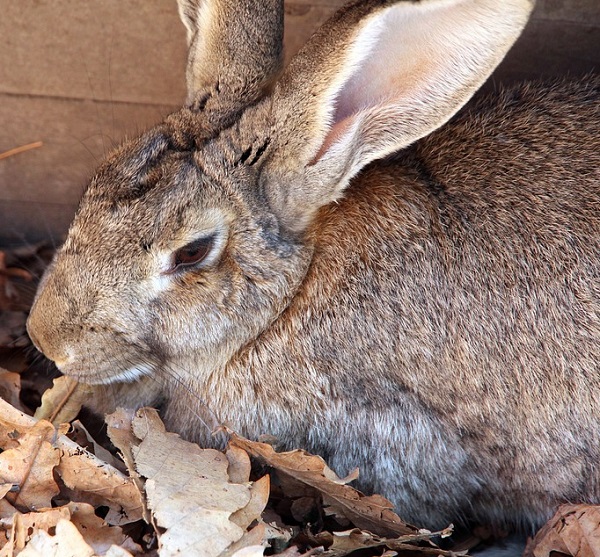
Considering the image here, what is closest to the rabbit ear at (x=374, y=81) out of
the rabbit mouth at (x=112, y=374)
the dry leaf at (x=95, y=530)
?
the rabbit mouth at (x=112, y=374)

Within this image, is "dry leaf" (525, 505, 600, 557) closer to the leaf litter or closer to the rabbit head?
the leaf litter

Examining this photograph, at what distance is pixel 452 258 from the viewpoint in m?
3.16

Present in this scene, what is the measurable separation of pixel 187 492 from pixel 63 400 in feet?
2.89

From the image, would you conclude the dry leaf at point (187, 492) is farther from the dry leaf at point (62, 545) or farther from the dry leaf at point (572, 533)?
the dry leaf at point (572, 533)

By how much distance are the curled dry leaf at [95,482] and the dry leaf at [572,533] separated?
144 centimetres

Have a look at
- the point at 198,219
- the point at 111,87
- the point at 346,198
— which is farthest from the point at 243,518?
the point at 111,87

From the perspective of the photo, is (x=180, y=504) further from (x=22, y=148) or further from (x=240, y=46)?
(x=22, y=148)

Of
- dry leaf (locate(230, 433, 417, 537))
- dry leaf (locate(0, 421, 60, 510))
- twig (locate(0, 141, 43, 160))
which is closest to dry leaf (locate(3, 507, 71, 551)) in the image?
dry leaf (locate(0, 421, 60, 510))

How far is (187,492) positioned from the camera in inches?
113

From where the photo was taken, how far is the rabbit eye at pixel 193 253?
2.95m

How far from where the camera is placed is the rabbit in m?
2.95

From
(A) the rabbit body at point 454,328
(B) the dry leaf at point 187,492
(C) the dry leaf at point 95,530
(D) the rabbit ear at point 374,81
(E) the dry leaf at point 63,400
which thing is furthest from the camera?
(E) the dry leaf at point 63,400

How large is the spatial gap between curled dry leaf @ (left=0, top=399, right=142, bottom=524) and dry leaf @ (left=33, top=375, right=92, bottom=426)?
41cm

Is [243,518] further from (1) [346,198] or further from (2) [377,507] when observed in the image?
(1) [346,198]
